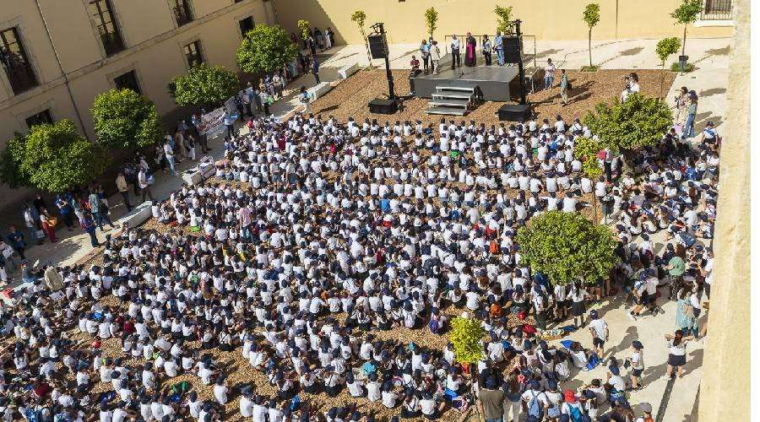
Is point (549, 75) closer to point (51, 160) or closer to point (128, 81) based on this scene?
point (128, 81)

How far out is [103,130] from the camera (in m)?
27.4

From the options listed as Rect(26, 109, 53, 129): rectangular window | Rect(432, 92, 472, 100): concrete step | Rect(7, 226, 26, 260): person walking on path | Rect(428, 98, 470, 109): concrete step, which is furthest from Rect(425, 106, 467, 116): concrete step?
Rect(7, 226, 26, 260): person walking on path

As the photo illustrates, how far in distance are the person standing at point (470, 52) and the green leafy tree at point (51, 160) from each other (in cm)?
1635

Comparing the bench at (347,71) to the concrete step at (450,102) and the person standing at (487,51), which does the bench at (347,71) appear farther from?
the person standing at (487,51)

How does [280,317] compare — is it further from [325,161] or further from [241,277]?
[325,161]

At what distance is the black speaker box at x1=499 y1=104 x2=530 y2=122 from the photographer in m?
26.9

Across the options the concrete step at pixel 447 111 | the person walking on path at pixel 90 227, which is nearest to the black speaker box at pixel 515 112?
the concrete step at pixel 447 111

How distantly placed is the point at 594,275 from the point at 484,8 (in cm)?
2350

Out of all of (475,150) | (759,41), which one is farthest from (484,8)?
(759,41)

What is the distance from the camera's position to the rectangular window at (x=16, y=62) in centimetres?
2756

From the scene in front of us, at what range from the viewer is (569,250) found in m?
15.0

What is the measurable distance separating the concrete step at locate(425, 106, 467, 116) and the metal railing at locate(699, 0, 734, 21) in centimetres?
1204

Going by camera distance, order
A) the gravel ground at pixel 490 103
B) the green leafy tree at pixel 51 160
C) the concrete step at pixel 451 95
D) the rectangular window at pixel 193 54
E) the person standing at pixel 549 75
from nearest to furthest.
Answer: the green leafy tree at pixel 51 160
the gravel ground at pixel 490 103
the person standing at pixel 549 75
the concrete step at pixel 451 95
the rectangular window at pixel 193 54

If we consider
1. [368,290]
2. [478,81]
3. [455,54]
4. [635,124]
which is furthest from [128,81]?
[635,124]
